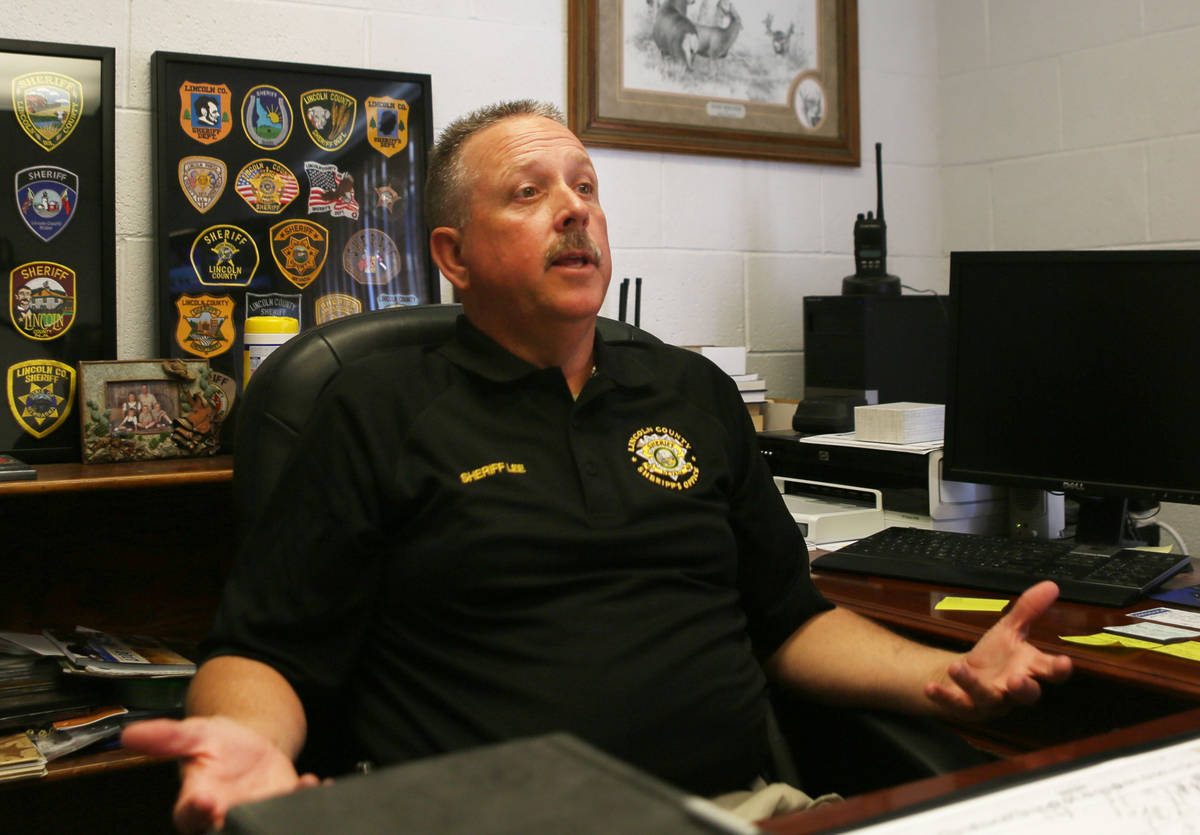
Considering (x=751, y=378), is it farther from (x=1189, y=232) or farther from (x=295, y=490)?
(x=295, y=490)

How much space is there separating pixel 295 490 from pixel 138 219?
3.58ft

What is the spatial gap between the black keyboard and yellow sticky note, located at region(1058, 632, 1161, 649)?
0.51 ft

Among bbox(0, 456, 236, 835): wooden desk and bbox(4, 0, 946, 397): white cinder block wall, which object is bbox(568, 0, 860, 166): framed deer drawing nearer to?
bbox(4, 0, 946, 397): white cinder block wall

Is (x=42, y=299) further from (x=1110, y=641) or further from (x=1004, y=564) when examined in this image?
(x=1110, y=641)

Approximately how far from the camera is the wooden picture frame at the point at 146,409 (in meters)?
1.84

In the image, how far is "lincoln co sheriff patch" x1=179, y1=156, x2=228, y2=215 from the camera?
6.63 feet

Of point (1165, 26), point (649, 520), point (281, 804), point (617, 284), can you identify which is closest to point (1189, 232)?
point (1165, 26)

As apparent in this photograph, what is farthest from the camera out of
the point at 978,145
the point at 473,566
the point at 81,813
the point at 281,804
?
the point at 978,145

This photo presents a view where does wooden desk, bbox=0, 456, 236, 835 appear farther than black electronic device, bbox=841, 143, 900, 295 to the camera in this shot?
No

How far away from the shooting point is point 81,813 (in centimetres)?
196

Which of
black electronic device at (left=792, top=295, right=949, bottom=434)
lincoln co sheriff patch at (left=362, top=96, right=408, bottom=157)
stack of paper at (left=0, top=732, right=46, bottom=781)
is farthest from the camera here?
black electronic device at (left=792, top=295, right=949, bottom=434)

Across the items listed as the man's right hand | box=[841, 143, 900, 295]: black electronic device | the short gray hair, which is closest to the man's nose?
the short gray hair

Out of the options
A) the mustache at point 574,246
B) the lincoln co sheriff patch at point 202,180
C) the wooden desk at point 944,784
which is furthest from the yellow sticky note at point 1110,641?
the lincoln co sheriff patch at point 202,180

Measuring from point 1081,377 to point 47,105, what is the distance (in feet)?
5.77
